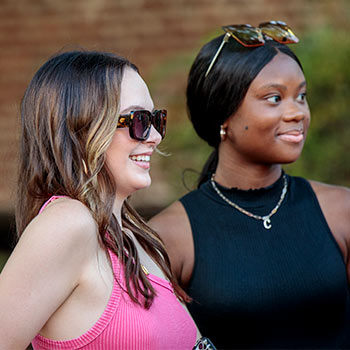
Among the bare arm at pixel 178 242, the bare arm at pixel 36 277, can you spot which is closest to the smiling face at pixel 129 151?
the bare arm at pixel 36 277

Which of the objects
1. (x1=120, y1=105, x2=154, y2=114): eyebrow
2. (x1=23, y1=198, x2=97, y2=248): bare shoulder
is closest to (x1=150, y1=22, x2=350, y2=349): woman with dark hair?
(x1=120, y1=105, x2=154, y2=114): eyebrow

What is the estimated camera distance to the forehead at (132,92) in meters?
2.22

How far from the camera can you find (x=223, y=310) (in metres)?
2.90

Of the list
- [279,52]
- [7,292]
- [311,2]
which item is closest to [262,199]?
[279,52]

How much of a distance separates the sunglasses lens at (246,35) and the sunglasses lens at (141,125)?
95 centimetres

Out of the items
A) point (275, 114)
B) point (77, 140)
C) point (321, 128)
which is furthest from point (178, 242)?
point (321, 128)

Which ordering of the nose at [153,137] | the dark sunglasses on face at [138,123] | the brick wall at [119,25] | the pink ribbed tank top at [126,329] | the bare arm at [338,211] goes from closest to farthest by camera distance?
the pink ribbed tank top at [126,329] → the dark sunglasses on face at [138,123] → the nose at [153,137] → the bare arm at [338,211] → the brick wall at [119,25]

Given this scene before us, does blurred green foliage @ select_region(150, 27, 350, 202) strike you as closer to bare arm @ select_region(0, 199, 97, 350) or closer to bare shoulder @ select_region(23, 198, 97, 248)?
bare shoulder @ select_region(23, 198, 97, 248)

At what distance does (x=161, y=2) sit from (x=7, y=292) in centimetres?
515

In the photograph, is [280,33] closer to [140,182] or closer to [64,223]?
[140,182]

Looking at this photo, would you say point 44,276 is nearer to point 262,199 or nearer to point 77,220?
point 77,220

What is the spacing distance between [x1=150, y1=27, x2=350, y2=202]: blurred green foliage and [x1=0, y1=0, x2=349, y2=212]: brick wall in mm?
1013

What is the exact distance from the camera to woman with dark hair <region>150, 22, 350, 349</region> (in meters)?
2.91

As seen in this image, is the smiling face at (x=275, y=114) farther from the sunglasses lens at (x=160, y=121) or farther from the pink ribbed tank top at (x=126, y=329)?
the pink ribbed tank top at (x=126, y=329)
